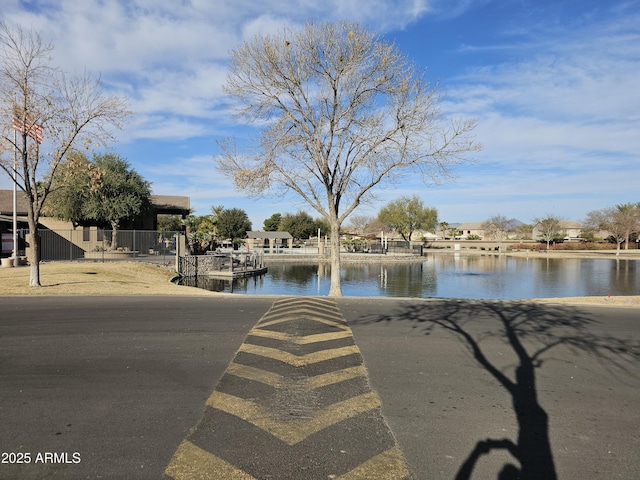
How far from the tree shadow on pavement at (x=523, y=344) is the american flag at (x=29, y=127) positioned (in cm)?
1308

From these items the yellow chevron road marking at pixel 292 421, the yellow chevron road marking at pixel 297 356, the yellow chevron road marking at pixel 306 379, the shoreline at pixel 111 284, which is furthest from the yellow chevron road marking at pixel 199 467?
the shoreline at pixel 111 284

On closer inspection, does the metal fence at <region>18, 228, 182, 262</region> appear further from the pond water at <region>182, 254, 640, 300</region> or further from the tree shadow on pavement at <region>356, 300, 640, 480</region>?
the tree shadow on pavement at <region>356, 300, 640, 480</region>

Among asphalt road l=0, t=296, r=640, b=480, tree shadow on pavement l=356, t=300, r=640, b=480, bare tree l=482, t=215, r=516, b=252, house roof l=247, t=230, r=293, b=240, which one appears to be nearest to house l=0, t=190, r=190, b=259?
asphalt road l=0, t=296, r=640, b=480

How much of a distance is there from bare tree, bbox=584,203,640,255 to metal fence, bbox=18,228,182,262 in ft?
245

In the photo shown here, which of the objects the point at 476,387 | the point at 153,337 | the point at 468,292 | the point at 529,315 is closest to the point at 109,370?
the point at 153,337

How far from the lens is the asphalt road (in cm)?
402

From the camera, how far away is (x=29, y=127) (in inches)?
589

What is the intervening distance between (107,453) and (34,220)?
47.9 feet

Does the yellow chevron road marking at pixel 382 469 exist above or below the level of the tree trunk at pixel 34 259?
below

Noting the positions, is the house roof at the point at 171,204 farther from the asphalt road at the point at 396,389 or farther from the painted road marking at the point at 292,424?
the painted road marking at the point at 292,424

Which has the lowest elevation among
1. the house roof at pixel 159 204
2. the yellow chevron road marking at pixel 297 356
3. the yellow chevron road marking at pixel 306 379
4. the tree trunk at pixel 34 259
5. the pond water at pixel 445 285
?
the pond water at pixel 445 285

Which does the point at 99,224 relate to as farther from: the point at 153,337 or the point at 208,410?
the point at 208,410

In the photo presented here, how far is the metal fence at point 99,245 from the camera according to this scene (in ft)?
106

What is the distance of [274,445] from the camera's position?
13.7 feet
